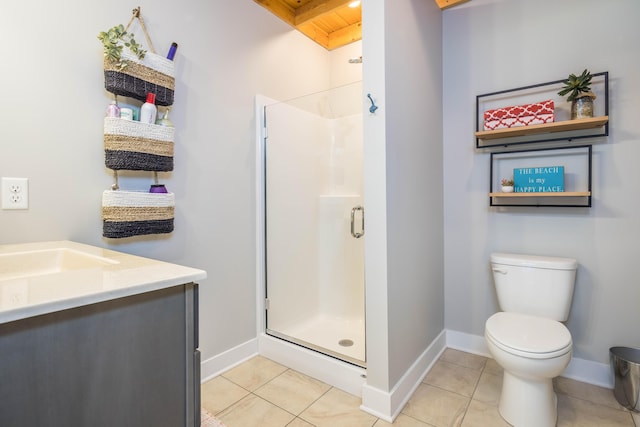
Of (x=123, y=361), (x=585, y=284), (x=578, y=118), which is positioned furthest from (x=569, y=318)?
(x=123, y=361)

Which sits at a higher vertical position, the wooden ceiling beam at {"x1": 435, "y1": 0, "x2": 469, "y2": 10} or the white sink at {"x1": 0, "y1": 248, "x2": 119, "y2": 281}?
the wooden ceiling beam at {"x1": 435, "y1": 0, "x2": 469, "y2": 10}

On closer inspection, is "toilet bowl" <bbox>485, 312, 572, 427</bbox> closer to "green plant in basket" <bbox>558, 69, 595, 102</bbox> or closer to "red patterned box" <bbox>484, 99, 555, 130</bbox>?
"red patterned box" <bbox>484, 99, 555, 130</bbox>

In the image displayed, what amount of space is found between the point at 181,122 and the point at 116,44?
1.50 ft

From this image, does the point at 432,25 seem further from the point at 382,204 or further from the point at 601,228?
the point at 601,228

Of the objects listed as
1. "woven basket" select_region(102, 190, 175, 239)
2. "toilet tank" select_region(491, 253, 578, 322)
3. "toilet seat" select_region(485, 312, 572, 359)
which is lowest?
"toilet seat" select_region(485, 312, 572, 359)

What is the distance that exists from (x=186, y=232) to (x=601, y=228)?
7.71 ft

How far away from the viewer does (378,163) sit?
A: 62.1 inches

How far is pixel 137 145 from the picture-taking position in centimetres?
147

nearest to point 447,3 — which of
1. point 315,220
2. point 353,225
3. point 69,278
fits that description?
point 353,225

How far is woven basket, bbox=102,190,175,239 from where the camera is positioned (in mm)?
1414

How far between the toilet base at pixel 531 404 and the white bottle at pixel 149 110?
6.96ft

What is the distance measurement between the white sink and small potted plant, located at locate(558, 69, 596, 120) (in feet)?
7.53

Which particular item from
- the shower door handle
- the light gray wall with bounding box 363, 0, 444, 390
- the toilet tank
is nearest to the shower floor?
the light gray wall with bounding box 363, 0, 444, 390

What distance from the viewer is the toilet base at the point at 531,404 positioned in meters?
1.46
